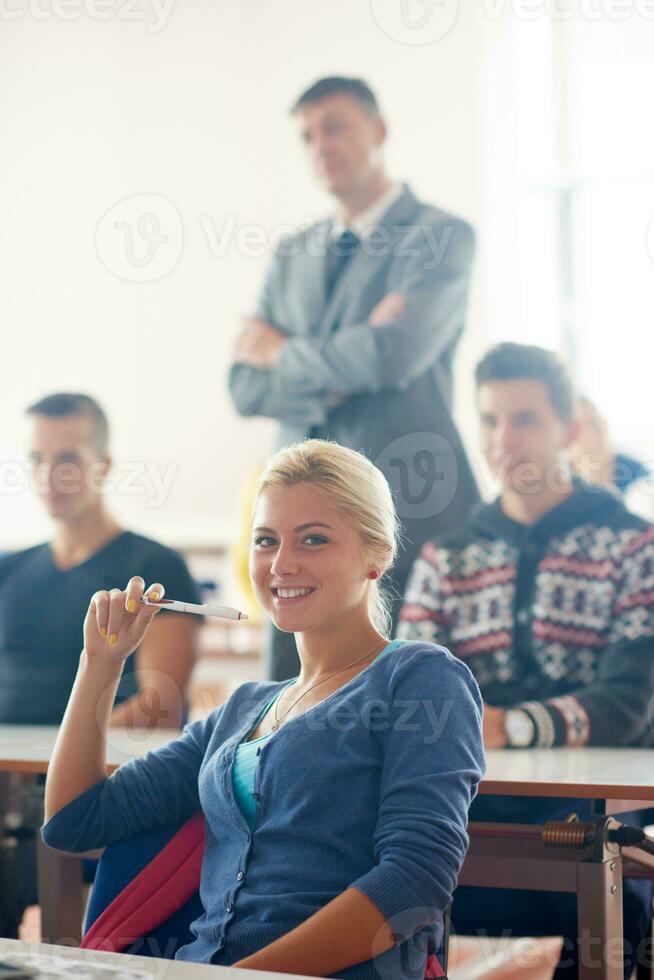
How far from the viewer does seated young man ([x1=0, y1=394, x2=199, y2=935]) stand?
2094 mm

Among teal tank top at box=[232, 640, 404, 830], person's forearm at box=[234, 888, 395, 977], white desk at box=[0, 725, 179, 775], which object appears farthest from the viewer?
white desk at box=[0, 725, 179, 775]

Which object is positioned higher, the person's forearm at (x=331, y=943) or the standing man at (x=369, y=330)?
the standing man at (x=369, y=330)

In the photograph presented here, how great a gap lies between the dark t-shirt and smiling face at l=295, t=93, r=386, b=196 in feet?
3.34

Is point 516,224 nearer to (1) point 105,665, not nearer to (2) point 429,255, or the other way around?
(2) point 429,255

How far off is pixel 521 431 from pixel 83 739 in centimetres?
113

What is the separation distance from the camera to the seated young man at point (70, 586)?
2.09 metres

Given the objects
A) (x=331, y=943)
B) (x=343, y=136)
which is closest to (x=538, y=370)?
(x=343, y=136)

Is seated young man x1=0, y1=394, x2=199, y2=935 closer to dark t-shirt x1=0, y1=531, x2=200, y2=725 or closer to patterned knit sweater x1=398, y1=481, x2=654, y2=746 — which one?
dark t-shirt x1=0, y1=531, x2=200, y2=725

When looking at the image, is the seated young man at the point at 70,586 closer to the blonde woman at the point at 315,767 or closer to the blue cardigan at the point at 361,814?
the blonde woman at the point at 315,767

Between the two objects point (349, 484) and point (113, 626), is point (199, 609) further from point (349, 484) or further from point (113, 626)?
point (349, 484)

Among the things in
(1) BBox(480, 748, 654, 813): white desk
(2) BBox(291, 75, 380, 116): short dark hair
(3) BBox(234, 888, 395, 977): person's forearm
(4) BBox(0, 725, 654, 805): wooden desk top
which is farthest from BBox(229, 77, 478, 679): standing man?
(3) BBox(234, 888, 395, 977): person's forearm

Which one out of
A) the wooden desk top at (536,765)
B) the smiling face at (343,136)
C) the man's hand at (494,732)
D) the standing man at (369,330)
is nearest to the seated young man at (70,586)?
the wooden desk top at (536,765)

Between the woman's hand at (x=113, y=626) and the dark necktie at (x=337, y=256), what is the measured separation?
5.06ft

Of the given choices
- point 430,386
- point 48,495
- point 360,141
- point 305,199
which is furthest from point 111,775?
point 305,199
